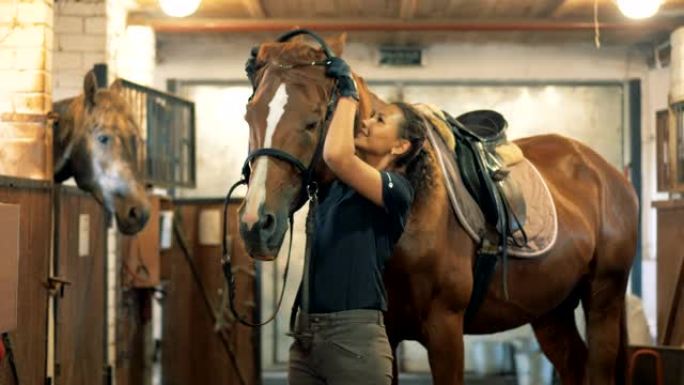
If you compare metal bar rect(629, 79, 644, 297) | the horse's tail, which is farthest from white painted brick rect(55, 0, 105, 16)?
metal bar rect(629, 79, 644, 297)

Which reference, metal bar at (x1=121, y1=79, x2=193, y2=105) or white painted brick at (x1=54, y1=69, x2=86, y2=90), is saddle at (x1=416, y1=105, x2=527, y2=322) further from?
white painted brick at (x1=54, y1=69, x2=86, y2=90)

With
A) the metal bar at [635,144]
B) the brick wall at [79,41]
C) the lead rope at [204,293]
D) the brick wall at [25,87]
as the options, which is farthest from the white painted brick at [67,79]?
the metal bar at [635,144]

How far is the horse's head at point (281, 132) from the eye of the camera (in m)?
2.13

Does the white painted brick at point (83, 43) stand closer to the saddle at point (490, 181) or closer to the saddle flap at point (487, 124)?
the saddle flap at point (487, 124)

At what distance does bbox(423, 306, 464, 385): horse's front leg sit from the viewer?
270 centimetres

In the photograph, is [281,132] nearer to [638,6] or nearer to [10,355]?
[10,355]

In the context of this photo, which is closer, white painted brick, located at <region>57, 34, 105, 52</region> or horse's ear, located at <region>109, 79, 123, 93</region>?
horse's ear, located at <region>109, 79, 123, 93</region>

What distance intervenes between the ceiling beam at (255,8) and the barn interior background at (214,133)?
18 millimetres

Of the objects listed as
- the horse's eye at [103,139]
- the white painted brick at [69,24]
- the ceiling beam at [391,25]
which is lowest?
the horse's eye at [103,139]

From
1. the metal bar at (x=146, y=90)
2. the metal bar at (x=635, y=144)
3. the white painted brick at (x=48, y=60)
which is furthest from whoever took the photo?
the metal bar at (x=635, y=144)

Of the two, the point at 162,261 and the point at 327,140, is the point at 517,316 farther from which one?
the point at 162,261

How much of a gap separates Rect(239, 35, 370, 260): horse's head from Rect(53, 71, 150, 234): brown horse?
1.78 meters

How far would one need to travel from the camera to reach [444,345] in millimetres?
2703

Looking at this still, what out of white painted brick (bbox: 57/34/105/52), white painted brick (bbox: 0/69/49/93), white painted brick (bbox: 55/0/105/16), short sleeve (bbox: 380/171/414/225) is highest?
white painted brick (bbox: 55/0/105/16)
